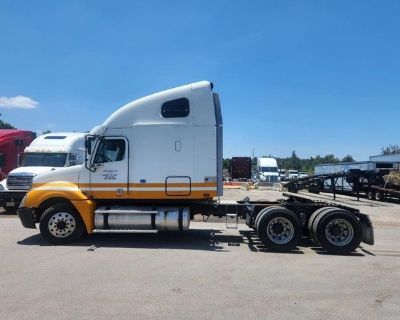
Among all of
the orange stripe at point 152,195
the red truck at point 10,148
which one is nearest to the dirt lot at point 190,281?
the orange stripe at point 152,195

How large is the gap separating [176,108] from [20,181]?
27.9 feet

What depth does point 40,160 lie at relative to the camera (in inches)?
647

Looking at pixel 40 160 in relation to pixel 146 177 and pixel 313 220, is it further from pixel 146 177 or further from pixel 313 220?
pixel 313 220

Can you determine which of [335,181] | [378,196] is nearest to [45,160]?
[335,181]

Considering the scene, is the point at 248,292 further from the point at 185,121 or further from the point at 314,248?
the point at 185,121

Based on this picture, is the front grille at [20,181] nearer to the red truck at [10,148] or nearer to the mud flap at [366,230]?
the red truck at [10,148]

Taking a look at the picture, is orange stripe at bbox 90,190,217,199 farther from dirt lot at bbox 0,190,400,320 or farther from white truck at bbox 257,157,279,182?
white truck at bbox 257,157,279,182

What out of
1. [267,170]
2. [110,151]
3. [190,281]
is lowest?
[190,281]

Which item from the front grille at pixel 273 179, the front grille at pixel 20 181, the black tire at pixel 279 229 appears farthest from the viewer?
the front grille at pixel 273 179

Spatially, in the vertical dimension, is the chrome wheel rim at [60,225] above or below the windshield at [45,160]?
below

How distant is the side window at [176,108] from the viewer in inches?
400

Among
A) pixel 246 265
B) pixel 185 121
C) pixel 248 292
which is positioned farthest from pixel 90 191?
pixel 248 292

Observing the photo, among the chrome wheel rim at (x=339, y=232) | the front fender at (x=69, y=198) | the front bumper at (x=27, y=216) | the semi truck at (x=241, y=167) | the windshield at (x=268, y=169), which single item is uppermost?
the windshield at (x=268, y=169)

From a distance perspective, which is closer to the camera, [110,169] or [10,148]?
[110,169]
